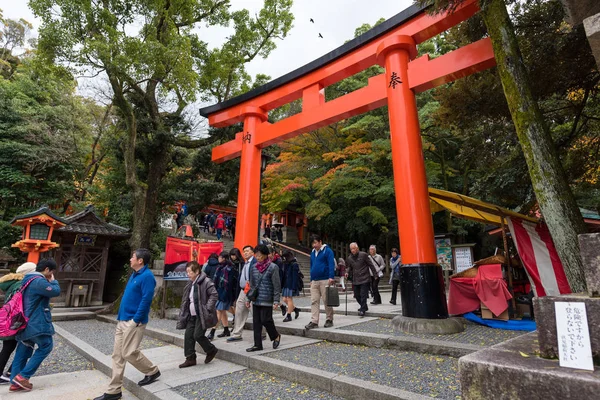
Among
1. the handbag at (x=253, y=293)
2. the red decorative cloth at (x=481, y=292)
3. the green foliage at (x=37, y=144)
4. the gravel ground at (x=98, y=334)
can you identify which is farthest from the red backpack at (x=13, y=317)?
the green foliage at (x=37, y=144)

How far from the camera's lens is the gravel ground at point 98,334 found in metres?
6.24

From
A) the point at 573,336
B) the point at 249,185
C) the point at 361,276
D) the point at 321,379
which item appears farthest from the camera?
the point at 249,185

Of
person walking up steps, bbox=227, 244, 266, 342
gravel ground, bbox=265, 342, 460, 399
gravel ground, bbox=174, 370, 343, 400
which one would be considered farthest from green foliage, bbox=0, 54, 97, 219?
gravel ground, bbox=265, 342, 460, 399

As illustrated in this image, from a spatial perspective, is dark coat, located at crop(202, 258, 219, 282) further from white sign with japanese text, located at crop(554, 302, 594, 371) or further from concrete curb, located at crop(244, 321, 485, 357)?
white sign with japanese text, located at crop(554, 302, 594, 371)

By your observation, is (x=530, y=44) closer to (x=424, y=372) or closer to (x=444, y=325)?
(x=444, y=325)

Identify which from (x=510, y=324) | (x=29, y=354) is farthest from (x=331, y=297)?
(x=29, y=354)

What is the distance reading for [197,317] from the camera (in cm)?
446

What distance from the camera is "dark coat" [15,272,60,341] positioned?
12.6 feet

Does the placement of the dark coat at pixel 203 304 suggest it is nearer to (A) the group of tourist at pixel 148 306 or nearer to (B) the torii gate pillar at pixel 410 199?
(A) the group of tourist at pixel 148 306

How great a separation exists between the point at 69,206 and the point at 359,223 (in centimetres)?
1603

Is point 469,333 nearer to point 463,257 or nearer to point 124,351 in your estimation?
point 124,351

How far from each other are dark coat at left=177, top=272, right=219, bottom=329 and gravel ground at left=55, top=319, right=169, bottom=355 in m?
2.08

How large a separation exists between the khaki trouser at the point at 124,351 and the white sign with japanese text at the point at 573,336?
12.4ft

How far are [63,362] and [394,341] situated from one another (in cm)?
563
